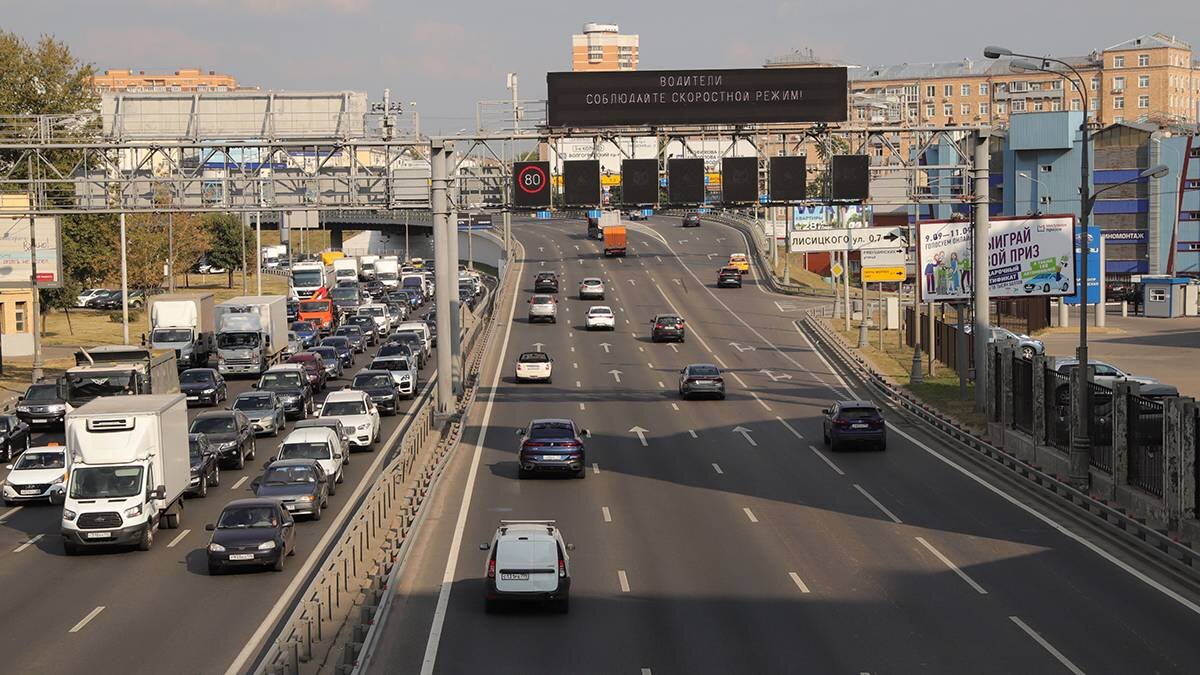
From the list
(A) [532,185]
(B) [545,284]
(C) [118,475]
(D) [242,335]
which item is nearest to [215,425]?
(C) [118,475]

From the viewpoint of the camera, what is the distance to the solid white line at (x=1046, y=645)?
2083cm

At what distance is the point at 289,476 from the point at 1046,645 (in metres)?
18.9

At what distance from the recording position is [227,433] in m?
41.9

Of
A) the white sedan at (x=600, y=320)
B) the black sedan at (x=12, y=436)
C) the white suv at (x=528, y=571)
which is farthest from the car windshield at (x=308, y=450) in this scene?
the white sedan at (x=600, y=320)

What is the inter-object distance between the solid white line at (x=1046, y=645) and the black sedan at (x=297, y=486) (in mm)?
16596

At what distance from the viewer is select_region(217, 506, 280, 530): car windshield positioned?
2880cm

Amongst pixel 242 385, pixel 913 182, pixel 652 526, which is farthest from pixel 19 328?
pixel 652 526

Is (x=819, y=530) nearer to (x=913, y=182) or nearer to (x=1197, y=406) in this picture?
(x=1197, y=406)

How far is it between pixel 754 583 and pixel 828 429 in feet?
59.8

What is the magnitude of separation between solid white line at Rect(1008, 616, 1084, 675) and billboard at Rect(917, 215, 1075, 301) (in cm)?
3099

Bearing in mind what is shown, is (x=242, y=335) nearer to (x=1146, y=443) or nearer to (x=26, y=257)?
(x=26, y=257)

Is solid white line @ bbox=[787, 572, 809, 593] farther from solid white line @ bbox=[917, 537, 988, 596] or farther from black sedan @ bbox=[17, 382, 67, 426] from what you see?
black sedan @ bbox=[17, 382, 67, 426]

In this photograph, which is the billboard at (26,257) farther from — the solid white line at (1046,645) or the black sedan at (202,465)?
the solid white line at (1046,645)

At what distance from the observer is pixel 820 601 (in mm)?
25516
